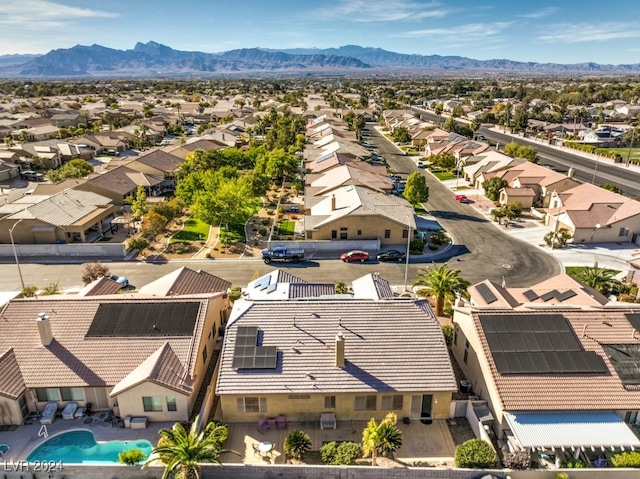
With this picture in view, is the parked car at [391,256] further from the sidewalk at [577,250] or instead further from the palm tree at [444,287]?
the sidewalk at [577,250]

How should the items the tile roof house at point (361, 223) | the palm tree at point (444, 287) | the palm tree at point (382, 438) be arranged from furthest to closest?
the tile roof house at point (361, 223) < the palm tree at point (444, 287) < the palm tree at point (382, 438)

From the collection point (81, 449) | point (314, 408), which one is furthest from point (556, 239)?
point (81, 449)

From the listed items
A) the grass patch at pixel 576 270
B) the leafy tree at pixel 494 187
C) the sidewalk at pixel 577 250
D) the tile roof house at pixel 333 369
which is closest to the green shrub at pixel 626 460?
the tile roof house at pixel 333 369

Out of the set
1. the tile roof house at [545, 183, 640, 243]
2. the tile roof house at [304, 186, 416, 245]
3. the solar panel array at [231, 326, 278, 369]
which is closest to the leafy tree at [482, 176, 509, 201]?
the tile roof house at [545, 183, 640, 243]

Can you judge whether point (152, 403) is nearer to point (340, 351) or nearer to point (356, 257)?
point (340, 351)

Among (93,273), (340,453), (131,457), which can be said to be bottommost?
(340,453)

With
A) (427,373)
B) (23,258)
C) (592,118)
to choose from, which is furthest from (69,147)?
(592,118)

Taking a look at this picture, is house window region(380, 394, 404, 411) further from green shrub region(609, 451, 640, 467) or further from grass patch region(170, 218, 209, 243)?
grass patch region(170, 218, 209, 243)
